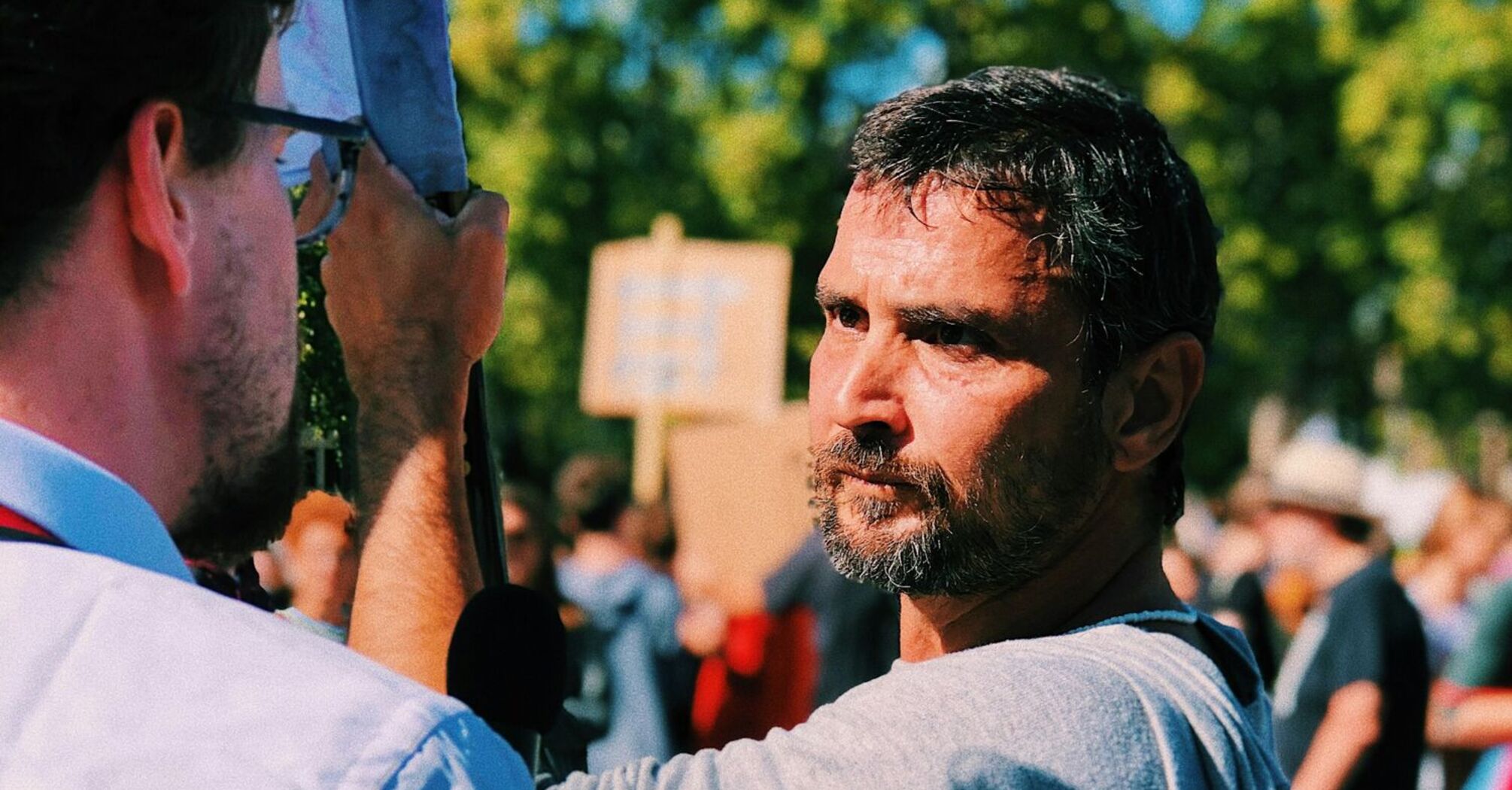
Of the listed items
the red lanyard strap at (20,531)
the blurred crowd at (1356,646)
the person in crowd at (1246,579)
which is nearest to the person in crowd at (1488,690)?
the blurred crowd at (1356,646)

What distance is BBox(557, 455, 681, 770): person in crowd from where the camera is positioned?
18.9 feet

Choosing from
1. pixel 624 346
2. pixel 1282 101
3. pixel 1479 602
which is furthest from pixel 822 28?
pixel 1479 602

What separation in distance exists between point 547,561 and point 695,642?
7.89 ft

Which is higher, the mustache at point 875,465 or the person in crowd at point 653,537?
the mustache at point 875,465

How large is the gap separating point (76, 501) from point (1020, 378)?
39.4 inches

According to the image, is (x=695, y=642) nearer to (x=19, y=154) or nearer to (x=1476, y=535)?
(x=1476, y=535)

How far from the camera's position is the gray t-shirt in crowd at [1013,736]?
1.40 meters

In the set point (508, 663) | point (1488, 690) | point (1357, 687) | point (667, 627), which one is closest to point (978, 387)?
point (508, 663)

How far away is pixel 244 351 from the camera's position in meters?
1.14

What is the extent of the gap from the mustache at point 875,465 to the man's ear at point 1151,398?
0.20 m

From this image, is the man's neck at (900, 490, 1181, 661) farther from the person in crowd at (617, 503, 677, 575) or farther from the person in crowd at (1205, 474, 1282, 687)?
the person in crowd at (617, 503, 677, 575)

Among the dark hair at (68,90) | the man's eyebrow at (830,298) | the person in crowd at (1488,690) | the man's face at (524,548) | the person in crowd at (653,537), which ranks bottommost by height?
the person in crowd at (653,537)

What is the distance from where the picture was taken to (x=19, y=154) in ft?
3.35

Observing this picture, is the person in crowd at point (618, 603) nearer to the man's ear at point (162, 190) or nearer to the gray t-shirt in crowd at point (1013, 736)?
the gray t-shirt in crowd at point (1013, 736)
